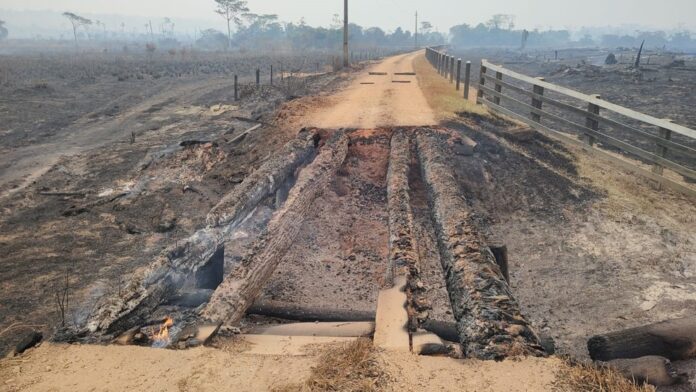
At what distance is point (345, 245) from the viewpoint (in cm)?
708

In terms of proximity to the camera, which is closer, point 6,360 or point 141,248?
point 6,360

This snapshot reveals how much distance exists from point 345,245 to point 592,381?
446 centimetres

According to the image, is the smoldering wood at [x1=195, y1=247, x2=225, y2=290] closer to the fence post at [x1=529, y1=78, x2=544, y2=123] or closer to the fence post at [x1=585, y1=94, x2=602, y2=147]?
the fence post at [x1=585, y1=94, x2=602, y2=147]

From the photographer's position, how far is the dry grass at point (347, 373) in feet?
10.0

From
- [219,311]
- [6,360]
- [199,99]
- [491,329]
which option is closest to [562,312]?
[491,329]

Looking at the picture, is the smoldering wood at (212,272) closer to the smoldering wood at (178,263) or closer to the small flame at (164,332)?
the smoldering wood at (178,263)

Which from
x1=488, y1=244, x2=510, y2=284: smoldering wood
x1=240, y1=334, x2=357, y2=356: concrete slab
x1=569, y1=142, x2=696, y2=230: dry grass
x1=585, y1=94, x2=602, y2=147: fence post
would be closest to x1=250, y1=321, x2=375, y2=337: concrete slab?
x1=240, y1=334, x2=357, y2=356: concrete slab

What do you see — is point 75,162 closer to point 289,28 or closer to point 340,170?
point 340,170

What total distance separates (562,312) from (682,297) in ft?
4.22

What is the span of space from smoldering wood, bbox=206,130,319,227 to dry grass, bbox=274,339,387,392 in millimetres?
3679

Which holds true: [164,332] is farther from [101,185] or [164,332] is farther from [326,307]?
[101,185]

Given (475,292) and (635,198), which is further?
(635,198)

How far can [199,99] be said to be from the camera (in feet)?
81.0

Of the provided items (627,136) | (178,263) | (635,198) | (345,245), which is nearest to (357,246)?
(345,245)
